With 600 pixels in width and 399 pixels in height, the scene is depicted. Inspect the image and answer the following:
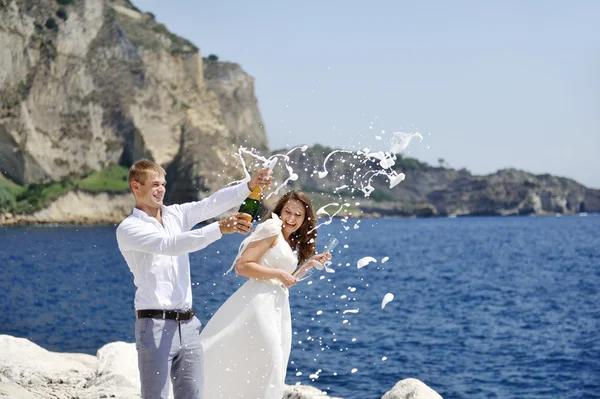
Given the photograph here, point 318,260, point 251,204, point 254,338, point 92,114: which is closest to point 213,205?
point 251,204

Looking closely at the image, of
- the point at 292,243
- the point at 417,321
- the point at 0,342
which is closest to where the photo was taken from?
the point at 292,243

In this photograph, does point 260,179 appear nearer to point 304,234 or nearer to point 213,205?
point 213,205

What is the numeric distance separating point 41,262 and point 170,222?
178ft

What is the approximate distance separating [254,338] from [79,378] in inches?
235

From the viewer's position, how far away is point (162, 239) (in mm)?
5371

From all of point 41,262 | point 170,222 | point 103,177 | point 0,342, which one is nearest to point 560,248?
point 41,262

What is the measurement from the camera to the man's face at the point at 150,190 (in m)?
5.60

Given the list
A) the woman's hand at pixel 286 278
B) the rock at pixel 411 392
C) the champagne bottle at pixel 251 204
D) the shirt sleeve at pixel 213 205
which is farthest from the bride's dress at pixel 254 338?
the rock at pixel 411 392

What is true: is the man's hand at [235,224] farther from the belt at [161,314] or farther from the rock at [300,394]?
the rock at [300,394]

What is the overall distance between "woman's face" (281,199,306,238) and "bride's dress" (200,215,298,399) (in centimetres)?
13

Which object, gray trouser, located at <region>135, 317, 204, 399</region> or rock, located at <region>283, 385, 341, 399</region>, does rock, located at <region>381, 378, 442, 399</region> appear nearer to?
rock, located at <region>283, 385, 341, 399</region>

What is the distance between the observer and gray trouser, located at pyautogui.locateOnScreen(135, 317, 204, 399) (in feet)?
18.1

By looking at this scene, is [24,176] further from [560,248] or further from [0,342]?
[0,342]

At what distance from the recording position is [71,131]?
124 meters
